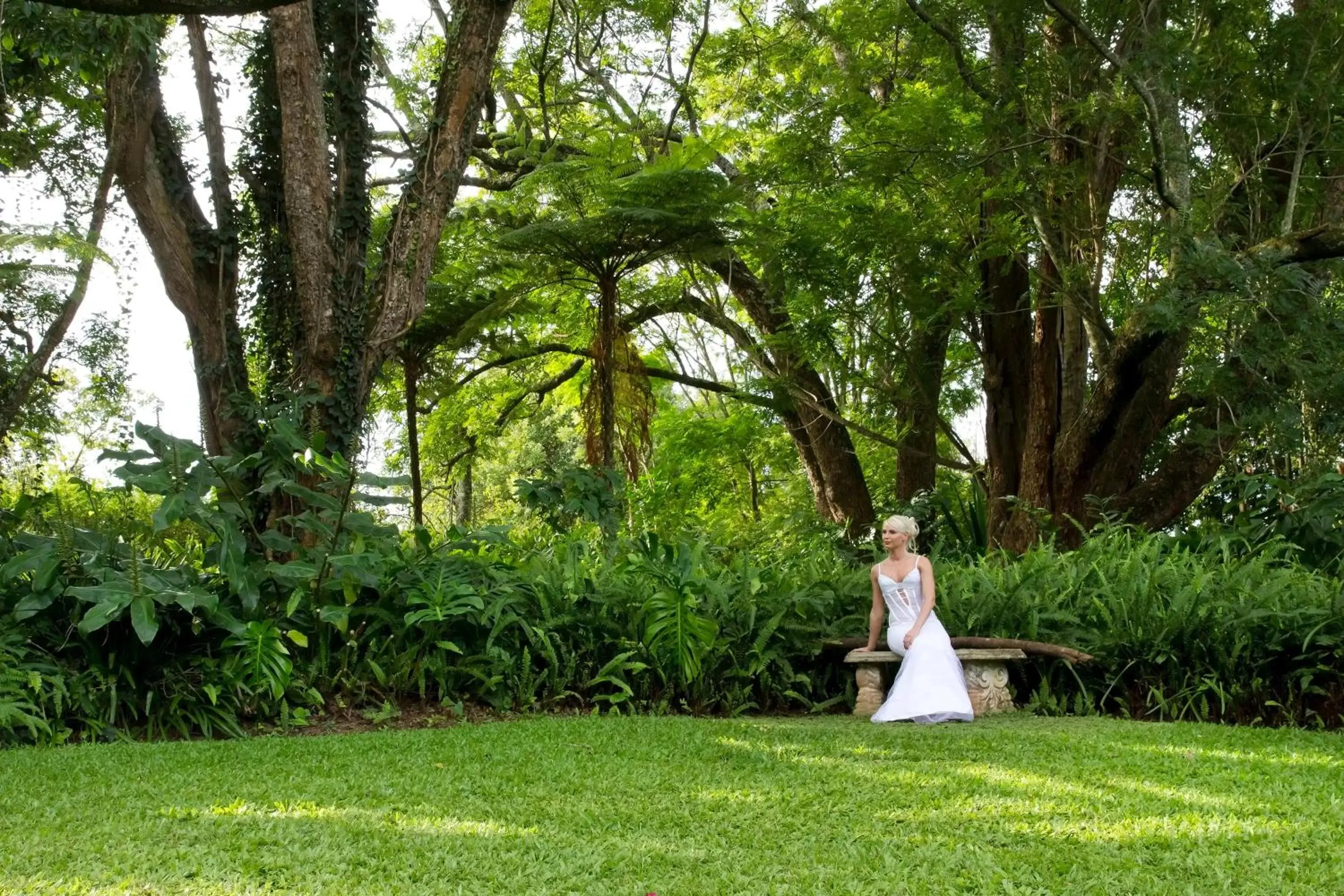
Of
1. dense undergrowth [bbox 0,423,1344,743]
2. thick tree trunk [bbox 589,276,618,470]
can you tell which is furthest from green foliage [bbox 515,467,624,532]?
dense undergrowth [bbox 0,423,1344,743]

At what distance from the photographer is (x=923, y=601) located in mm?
5996

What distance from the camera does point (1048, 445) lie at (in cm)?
1028

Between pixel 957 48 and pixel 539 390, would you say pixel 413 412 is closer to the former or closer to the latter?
pixel 539 390

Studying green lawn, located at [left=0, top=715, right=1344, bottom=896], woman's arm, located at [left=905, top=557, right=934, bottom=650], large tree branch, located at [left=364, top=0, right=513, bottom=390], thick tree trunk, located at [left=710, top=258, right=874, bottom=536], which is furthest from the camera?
thick tree trunk, located at [left=710, top=258, right=874, bottom=536]

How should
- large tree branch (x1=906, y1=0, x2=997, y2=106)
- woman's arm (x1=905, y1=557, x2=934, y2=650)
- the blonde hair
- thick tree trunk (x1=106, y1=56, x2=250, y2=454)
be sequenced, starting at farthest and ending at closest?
large tree branch (x1=906, y1=0, x2=997, y2=106) < thick tree trunk (x1=106, y1=56, x2=250, y2=454) < the blonde hair < woman's arm (x1=905, y1=557, x2=934, y2=650)

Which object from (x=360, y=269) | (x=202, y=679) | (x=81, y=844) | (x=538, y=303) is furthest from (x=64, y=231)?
(x=81, y=844)

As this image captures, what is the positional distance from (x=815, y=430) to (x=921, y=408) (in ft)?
Answer: 6.38

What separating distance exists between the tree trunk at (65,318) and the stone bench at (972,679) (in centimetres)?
722

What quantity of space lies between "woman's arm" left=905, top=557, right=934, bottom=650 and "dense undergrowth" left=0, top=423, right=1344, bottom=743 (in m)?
0.63

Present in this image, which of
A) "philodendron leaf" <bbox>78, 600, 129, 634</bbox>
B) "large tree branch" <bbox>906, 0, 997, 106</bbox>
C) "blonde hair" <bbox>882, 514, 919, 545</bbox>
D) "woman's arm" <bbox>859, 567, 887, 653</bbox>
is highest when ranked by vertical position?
"large tree branch" <bbox>906, 0, 997, 106</bbox>

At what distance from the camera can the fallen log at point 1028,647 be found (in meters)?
5.94

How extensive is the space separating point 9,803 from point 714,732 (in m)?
2.74

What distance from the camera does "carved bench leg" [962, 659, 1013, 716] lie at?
6027 mm

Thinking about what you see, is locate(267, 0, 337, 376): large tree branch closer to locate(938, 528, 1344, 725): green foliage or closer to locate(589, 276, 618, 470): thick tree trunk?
locate(589, 276, 618, 470): thick tree trunk
